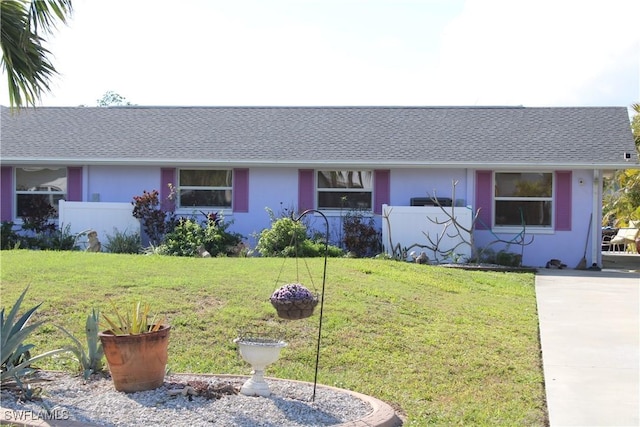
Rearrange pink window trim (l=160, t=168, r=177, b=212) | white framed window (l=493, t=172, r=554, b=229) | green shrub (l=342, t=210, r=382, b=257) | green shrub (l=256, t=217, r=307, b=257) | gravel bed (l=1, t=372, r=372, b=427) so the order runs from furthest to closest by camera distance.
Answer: pink window trim (l=160, t=168, r=177, b=212), white framed window (l=493, t=172, r=554, b=229), green shrub (l=342, t=210, r=382, b=257), green shrub (l=256, t=217, r=307, b=257), gravel bed (l=1, t=372, r=372, b=427)

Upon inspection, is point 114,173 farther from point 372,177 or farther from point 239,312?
point 239,312

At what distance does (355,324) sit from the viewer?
33.1 ft

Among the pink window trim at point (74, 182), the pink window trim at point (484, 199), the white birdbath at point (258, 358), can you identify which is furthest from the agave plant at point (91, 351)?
the pink window trim at point (74, 182)

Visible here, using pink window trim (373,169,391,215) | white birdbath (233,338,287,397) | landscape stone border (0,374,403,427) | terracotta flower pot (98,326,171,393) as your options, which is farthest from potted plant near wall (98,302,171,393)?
pink window trim (373,169,391,215)

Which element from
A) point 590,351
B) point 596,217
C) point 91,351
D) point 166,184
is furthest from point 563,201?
point 91,351

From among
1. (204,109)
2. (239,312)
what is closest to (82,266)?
(239,312)

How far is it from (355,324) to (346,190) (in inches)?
416

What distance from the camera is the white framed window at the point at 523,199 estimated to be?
1989 centimetres

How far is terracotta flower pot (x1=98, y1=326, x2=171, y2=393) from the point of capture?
6852 mm

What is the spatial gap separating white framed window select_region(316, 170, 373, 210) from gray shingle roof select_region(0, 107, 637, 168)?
1.97 feet

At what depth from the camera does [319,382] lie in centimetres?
798

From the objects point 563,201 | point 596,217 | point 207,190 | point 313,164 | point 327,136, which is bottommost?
point 596,217

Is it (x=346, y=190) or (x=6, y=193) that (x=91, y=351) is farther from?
(x=6, y=193)

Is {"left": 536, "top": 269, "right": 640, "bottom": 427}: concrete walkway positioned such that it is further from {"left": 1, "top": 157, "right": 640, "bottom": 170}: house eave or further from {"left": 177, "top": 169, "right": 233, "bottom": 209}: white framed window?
{"left": 177, "top": 169, "right": 233, "bottom": 209}: white framed window
